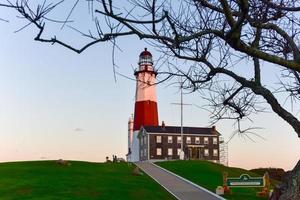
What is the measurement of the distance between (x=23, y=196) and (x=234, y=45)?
20.6 meters

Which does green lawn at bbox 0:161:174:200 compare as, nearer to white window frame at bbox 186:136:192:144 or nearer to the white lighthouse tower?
the white lighthouse tower

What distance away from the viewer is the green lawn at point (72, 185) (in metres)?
24.7

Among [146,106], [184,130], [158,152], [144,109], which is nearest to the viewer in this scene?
[146,106]

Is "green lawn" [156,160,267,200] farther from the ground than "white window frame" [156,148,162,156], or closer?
closer

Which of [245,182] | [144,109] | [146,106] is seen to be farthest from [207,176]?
[144,109]

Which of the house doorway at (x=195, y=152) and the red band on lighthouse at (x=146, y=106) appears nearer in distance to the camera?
the red band on lighthouse at (x=146, y=106)

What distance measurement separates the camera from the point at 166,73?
8.81 meters

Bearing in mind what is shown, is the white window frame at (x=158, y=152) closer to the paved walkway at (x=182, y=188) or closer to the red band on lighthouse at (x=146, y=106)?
the red band on lighthouse at (x=146, y=106)

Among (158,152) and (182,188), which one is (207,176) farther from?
(158,152)

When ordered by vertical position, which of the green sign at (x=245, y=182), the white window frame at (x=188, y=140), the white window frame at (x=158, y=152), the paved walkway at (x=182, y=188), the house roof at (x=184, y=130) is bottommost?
the paved walkway at (x=182, y=188)

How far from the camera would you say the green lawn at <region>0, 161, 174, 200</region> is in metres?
24.7

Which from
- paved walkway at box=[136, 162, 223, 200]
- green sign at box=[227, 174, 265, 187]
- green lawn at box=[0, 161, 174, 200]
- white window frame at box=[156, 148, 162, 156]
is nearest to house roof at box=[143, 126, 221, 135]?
white window frame at box=[156, 148, 162, 156]

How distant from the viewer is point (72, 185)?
93.9 feet

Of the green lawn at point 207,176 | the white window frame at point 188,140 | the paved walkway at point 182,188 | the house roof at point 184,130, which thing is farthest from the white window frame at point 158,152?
the paved walkway at point 182,188
